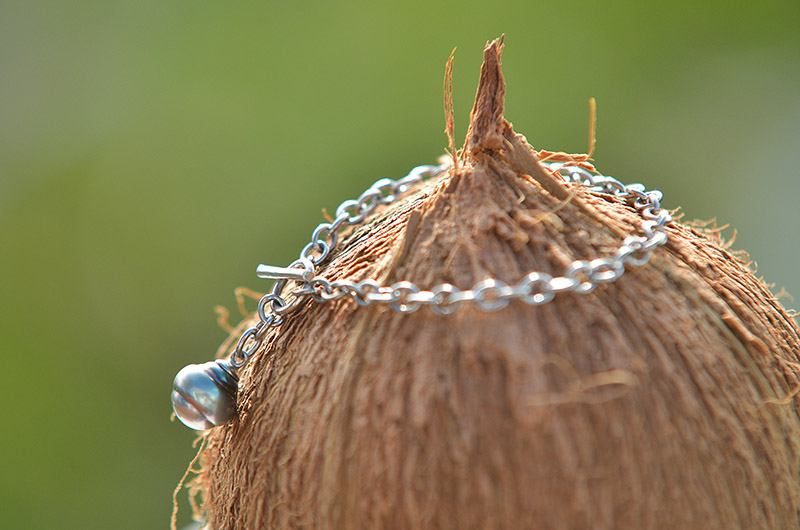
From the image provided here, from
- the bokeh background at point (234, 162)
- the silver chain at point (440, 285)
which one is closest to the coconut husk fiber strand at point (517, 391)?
the silver chain at point (440, 285)

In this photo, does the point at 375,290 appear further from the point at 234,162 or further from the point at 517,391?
the point at 234,162

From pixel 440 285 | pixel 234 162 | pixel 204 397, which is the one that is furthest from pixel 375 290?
pixel 234 162

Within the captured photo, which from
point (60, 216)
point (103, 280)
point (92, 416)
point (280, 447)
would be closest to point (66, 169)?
point (60, 216)

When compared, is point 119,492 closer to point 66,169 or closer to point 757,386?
point 66,169

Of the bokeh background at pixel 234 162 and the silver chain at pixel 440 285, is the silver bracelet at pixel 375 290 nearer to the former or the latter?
the silver chain at pixel 440 285

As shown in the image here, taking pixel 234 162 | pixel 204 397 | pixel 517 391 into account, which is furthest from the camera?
pixel 234 162

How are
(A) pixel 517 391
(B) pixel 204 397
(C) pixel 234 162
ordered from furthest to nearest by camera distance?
1. (C) pixel 234 162
2. (B) pixel 204 397
3. (A) pixel 517 391

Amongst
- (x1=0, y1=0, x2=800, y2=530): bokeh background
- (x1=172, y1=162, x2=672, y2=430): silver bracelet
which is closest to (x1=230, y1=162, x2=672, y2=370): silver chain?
(x1=172, y1=162, x2=672, y2=430): silver bracelet
